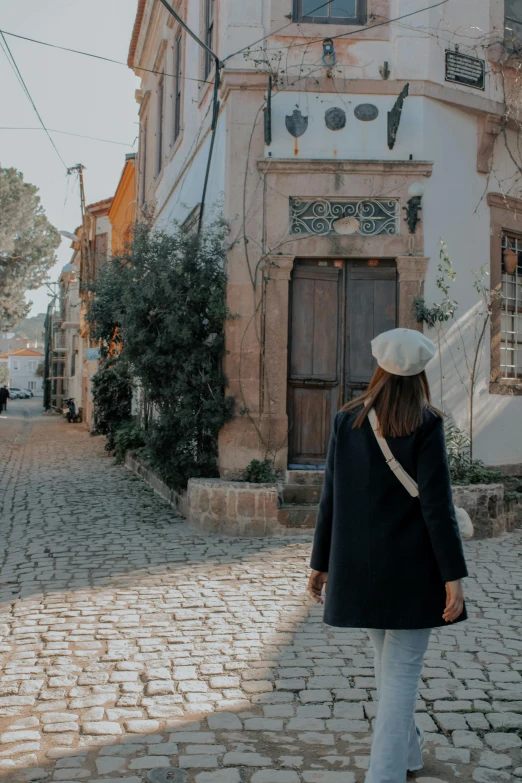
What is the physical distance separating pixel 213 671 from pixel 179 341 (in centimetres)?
520

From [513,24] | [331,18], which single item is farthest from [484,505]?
[513,24]

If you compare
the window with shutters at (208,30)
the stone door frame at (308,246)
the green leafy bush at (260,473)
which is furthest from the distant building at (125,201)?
the green leafy bush at (260,473)

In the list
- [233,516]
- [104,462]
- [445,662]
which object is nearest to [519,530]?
[233,516]

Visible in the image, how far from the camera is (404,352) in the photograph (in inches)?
126

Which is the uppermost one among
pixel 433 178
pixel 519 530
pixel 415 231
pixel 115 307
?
pixel 433 178

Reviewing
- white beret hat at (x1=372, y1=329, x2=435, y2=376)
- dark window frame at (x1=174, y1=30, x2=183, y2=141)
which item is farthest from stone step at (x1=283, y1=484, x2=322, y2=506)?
dark window frame at (x1=174, y1=30, x2=183, y2=141)

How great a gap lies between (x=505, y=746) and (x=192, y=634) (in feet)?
7.32

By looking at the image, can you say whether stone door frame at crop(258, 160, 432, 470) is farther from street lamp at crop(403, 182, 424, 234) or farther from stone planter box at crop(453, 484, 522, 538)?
stone planter box at crop(453, 484, 522, 538)

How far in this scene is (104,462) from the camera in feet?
54.2

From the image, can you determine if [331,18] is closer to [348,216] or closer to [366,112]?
[366,112]

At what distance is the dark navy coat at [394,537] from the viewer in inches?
124

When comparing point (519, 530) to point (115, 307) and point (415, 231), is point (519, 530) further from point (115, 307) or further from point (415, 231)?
point (115, 307)

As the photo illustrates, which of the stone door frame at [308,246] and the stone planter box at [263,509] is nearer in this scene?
the stone planter box at [263,509]

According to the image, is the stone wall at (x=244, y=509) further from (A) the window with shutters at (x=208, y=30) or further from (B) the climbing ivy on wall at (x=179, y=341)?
(A) the window with shutters at (x=208, y=30)
